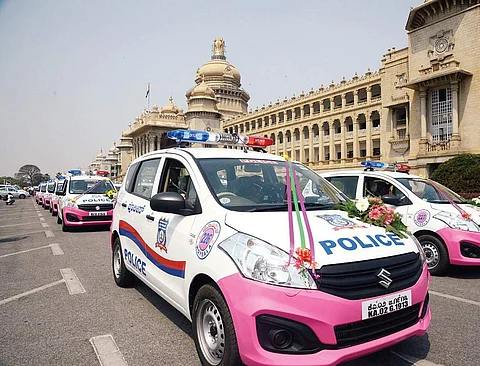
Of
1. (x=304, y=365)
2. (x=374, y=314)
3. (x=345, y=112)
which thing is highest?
(x=345, y=112)

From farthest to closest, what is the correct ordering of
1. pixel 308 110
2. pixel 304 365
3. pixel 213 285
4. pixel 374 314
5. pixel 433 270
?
1. pixel 308 110
2. pixel 433 270
3. pixel 213 285
4. pixel 374 314
5. pixel 304 365

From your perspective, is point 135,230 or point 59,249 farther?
point 59,249

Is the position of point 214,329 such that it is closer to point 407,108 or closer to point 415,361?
point 415,361

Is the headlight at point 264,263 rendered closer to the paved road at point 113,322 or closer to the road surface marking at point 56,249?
the paved road at point 113,322

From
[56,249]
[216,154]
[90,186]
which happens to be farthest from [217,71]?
[216,154]

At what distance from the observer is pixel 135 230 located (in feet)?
14.9

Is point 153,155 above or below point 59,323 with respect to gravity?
above

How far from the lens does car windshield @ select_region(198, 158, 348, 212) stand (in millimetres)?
3368

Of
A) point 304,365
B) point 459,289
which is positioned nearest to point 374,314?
point 304,365

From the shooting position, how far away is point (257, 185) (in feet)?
12.3

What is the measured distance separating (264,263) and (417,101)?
1454 inches

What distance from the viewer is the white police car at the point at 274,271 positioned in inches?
93.7

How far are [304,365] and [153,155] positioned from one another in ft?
10.9

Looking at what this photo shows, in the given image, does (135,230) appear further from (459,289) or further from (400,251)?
(459,289)
